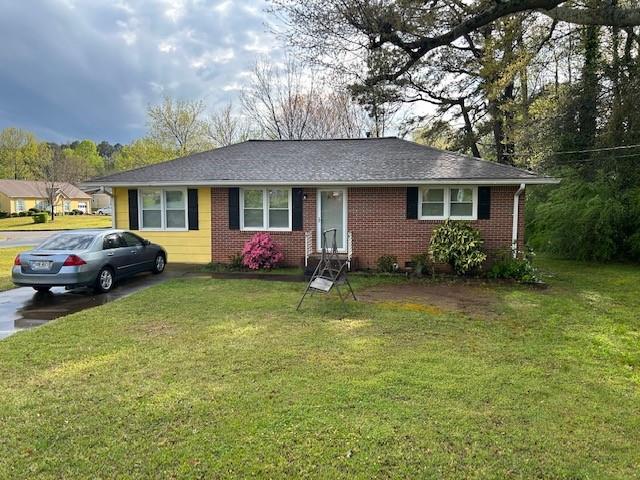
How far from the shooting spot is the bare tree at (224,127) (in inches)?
1301

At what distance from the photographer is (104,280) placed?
9.19 meters

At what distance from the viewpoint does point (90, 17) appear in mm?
13734

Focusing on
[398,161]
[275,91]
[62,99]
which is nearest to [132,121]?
[62,99]

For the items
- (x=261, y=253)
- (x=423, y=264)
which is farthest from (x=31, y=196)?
(x=423, y=264)

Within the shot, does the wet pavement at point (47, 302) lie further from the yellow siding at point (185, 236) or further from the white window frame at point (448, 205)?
the white window frame at point (448, 205)

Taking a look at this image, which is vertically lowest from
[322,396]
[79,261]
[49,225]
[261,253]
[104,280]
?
[322,396]

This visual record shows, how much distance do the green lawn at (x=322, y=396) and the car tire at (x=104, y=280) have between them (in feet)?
7.04

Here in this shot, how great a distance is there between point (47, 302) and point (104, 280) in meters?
1.15

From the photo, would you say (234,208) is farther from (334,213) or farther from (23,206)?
(23,206)

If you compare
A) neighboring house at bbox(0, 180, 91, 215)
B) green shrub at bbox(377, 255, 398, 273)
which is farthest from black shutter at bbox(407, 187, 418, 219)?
neighboring house at bbox(0, 180, 91, 215)

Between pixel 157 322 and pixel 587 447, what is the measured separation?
5683 millimetres

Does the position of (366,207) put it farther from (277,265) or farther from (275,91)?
(275,91)

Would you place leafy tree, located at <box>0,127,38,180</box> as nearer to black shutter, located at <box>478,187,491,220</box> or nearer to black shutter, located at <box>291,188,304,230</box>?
black shutter, located at <box>291,188,304,230</box>

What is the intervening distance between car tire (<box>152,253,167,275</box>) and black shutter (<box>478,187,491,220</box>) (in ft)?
28.5
